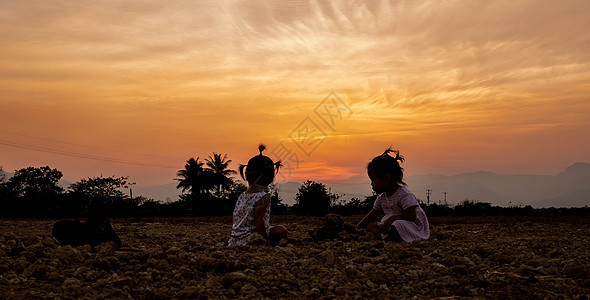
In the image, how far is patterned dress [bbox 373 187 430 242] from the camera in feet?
23.4

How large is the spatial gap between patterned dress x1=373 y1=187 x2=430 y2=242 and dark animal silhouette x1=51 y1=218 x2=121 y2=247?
4.06m

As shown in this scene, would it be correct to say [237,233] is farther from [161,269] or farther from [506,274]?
[506,274]

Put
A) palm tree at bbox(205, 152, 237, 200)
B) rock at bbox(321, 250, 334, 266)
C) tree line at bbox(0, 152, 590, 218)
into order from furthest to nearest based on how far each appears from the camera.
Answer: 1. palm tree at bbox(205, 152, 237, 200)
2. tree line at bbox(0, 152, 590, 218)
3. rock at bbox(321, 250, 334, 266)

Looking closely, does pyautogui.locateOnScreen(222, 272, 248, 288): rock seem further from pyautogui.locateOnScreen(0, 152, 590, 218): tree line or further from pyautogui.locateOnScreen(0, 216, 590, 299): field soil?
pyautogui.locateOnScreen(0, 152, 590, 218): tree line

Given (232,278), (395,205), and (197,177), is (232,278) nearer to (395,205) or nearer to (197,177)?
(395,205)

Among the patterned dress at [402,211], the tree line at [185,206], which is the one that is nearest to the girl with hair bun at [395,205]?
the patterned dress at [402,211]

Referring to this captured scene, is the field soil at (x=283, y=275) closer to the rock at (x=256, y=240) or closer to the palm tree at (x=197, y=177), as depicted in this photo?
the rock at (x=256, y=240)

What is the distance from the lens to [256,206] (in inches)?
264

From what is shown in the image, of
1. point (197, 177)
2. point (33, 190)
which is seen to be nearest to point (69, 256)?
point (33, 190)

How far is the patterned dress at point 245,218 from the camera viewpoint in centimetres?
675

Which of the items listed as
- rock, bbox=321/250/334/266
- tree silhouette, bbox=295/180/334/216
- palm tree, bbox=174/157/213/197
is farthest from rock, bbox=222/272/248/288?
palm tree, bbox=174/157/213/197

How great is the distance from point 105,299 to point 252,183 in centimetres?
353

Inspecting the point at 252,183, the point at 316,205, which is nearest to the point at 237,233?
the point at 252,183

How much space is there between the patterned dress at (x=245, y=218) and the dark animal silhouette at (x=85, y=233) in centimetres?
163
